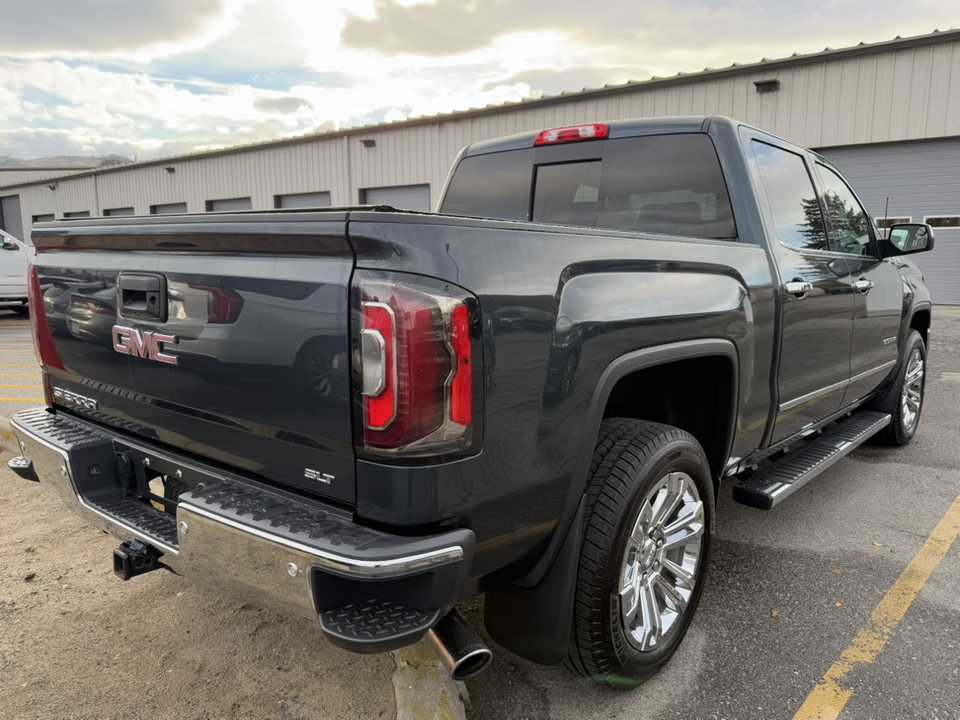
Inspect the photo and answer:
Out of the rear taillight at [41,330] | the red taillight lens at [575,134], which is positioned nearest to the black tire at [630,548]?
the red taillight lens at [575,134]

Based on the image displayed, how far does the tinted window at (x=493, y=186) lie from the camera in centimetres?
359

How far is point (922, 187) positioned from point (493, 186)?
12.3 meters

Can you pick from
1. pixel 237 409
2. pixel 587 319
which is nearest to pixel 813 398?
pixel 587 319

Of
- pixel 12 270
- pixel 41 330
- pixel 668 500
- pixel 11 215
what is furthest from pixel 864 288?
pixel 11 215

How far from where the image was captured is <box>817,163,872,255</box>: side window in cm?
387

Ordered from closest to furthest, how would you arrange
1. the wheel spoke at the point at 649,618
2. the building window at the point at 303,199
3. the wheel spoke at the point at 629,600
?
the wheel spoke at the point at 629,600 → the wheel spoke at the point at 649,618 → the building window at the point at 303,199

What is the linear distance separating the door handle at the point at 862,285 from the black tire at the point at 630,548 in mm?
1899

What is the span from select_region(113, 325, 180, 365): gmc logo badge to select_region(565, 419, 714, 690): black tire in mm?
1346

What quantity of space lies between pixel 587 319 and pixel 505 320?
0.34 meters

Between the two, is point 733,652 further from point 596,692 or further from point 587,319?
point 587,319

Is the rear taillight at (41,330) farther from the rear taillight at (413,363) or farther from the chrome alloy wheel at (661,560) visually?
the chrome alloy wheel at (661,560)

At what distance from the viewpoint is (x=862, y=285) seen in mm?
3855

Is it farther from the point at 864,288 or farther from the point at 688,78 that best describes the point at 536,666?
the point at 688,78

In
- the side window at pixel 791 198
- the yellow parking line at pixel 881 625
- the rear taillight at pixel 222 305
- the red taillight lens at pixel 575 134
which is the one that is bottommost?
the yellow parking line at pixel 881 625
